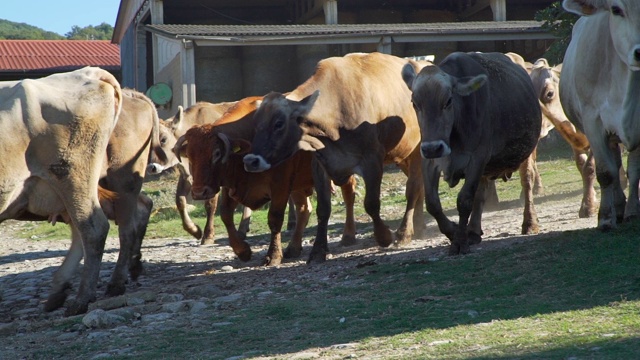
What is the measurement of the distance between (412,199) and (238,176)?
6.98 ft

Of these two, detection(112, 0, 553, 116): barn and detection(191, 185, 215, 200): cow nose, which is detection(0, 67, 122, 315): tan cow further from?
detection(112, 0, 553, 116): barn

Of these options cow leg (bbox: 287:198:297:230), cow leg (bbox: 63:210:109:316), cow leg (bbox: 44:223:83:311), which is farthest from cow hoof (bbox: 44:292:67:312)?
cow leg (bbox: 287:198:297:230)

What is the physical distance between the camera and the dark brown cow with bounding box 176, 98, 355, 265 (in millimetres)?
11383

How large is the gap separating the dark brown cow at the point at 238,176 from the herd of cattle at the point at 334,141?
0.06ft

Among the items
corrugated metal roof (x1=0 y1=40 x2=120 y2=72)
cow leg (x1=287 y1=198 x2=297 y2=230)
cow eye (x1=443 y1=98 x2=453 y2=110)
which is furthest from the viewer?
corrugated metal roof (x1=0 y1=40 x2=120 y2=72)

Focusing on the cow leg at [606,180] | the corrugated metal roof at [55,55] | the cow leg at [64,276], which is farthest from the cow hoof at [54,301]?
the corrugated metal roof at [55,55]

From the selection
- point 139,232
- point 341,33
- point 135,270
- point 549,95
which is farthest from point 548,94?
point 341,33

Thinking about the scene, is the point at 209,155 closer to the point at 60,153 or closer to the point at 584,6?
the point at 60,153

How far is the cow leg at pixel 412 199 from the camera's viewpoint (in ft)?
38.1

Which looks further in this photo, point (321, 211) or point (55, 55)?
point (55, 55)

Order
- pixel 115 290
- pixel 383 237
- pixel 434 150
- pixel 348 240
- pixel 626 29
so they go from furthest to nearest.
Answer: pixel 348 240 → pixel 383 237 → pixel 115 290 → pixel 434 150 → pixel 626 29

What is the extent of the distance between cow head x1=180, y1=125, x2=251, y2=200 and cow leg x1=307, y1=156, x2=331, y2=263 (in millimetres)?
956

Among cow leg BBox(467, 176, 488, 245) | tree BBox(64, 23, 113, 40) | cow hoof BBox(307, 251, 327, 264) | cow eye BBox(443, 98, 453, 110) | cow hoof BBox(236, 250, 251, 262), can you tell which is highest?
cow eye BBox(443, 98, 453, 110)

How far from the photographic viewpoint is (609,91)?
8930mm
